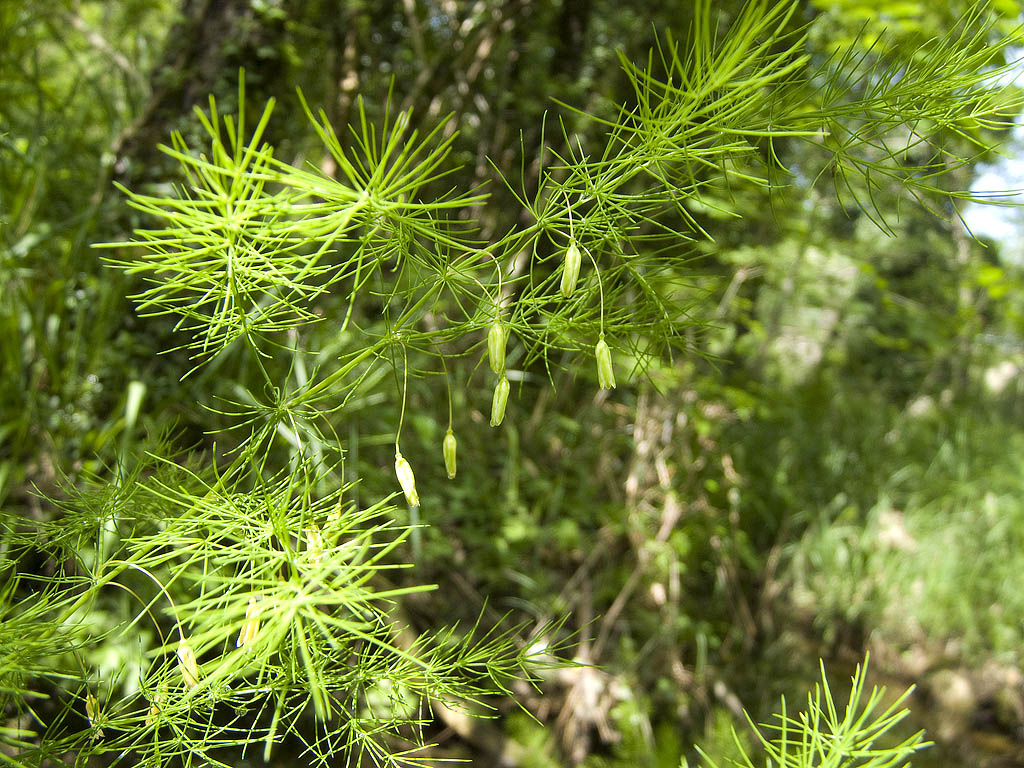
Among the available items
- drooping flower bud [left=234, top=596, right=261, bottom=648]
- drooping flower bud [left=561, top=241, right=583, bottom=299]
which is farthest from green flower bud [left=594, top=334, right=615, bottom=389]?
drooping flower bud [left=234, top=596, right=261, bottom=648]

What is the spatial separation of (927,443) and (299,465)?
4730mm

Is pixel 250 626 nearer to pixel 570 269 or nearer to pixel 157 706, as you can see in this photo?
pixel 157 706

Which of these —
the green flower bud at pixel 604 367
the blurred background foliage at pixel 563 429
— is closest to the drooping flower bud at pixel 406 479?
the green flower bud at pixel 604 367

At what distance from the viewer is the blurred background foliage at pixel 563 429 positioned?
5.45ft

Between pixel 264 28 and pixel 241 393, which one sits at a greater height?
pixel 264 28

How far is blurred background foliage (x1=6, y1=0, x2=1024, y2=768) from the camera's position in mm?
1660

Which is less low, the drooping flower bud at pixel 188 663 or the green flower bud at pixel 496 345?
the green flower bud at pixel 496 345

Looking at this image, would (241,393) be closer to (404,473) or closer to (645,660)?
(404,473)

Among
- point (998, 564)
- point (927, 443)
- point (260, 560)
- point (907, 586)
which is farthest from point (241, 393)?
point (927, 443)

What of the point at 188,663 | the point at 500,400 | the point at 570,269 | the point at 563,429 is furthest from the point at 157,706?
the point at 563,429

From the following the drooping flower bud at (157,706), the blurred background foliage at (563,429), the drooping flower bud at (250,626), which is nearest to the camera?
the drooping flower bud at (250,626)

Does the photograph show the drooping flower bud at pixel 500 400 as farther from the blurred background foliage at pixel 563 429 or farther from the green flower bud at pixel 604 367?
the blurred background foliage at pixel 563 429

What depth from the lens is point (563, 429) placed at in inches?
93.7

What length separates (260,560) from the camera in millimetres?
652
